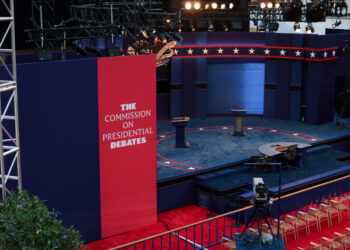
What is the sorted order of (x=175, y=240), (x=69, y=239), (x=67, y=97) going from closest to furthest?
(x=69, y=239) → (x=67, y=97) → (x=175, y=240)

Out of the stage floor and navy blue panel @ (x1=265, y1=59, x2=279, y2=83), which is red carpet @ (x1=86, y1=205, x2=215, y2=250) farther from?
navy blue panel @ (x1=265, y1=59, x2=279, y2=83)

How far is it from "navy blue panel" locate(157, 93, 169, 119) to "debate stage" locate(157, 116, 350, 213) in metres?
0.39

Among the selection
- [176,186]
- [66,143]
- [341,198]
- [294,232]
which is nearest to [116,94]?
[66,143]

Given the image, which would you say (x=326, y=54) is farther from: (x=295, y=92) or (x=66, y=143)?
(x=66, y=143)

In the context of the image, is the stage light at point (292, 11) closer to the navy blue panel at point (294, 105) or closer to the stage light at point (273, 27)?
the stage light at point (273, 27)

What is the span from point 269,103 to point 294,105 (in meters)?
1.02

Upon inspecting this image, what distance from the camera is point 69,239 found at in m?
6.78

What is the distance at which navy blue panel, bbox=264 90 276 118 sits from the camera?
20.7 meters

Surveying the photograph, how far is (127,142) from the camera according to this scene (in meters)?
12.2

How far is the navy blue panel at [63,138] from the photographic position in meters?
10.7

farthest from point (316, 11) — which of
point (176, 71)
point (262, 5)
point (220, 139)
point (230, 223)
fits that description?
point (230, 223)

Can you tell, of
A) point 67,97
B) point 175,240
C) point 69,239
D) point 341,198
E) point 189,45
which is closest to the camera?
point 69,239

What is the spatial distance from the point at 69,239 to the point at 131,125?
5.62 metres

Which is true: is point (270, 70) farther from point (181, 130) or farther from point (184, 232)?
point (184, 232)
